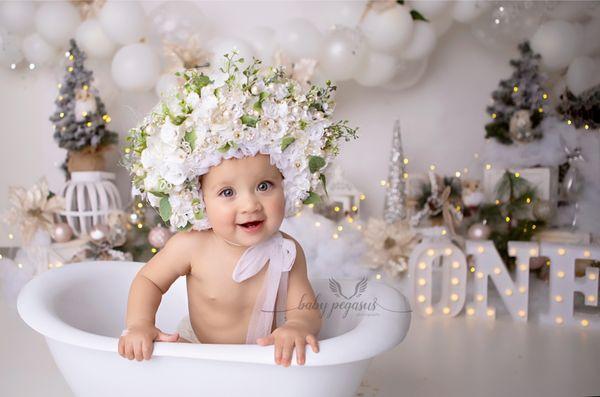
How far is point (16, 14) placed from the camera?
303 centimetres

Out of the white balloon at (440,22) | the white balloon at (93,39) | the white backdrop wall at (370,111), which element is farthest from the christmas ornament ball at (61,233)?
the white balloon at (440,22)

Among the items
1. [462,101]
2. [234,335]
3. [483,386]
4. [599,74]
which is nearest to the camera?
[234,335]

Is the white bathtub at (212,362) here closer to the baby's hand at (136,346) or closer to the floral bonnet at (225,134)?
the baby's hand at (136,346)

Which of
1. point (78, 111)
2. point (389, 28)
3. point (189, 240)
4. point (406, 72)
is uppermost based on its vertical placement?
point (389, 28)

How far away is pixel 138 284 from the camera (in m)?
1.33

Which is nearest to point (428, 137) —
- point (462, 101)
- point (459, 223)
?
point (462, 101)

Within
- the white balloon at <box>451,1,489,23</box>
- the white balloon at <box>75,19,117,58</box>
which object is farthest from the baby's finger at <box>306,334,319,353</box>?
the white balloon at <box>75,19,117,58</box>

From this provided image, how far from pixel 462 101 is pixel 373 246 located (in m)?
1.30

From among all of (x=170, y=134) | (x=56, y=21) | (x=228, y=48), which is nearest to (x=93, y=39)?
(x=56, y=21)

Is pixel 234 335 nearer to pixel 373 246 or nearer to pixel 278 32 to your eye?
pixel 373 246

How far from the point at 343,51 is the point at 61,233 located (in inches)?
64.8

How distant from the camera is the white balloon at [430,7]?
9.01 feet

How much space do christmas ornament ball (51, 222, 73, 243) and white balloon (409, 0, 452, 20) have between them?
6.74 feet

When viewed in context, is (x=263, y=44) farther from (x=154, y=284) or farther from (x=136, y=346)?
(x=136, y=346)
